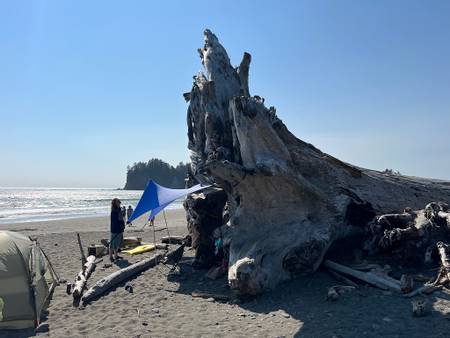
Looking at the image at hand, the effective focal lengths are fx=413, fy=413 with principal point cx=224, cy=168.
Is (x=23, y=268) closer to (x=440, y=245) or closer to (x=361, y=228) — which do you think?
(x=361, y=228)

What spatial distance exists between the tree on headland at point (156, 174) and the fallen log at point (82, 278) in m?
110

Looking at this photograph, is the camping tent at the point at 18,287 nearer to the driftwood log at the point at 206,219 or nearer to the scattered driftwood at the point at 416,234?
the driftwood log at the point at 206,219

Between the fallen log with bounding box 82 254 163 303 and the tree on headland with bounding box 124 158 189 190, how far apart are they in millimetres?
110371

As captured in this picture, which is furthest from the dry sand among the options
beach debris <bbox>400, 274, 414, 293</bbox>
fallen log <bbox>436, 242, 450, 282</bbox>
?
fallen log <bbox>436, 242, 450, 282</bbox>

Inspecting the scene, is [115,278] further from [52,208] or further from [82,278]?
[52,208]

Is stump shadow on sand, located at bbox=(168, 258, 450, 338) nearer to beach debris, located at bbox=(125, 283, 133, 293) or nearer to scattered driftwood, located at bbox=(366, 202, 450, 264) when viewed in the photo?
beach debris, located at bbox=(125, 283, 133, 293)

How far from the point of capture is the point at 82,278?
411 inches

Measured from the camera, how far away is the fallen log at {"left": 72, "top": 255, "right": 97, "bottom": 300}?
30.6 feet

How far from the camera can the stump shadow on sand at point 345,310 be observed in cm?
636

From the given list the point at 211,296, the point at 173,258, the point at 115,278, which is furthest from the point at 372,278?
the point at 173,258

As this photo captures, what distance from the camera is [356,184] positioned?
1088 cm

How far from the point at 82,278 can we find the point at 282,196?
17.8 feet

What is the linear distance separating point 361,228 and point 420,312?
3.77m

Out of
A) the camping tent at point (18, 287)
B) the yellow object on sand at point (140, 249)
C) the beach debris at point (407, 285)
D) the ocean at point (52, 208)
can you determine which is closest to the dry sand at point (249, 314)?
the beach debris at point (407, 285)
